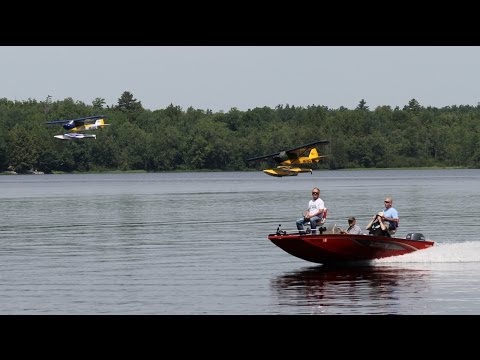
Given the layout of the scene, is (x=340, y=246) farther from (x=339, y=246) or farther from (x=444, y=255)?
(x=444, y=255)

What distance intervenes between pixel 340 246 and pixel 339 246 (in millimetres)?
25

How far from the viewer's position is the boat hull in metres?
28.6

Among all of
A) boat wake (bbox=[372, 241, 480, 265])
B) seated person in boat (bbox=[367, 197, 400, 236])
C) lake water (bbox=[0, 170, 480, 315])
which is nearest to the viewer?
lake water (bbox=[0, 170, 480, 315])

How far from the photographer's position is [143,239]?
44375 millimetres

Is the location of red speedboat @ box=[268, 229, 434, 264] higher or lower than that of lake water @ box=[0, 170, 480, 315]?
higher

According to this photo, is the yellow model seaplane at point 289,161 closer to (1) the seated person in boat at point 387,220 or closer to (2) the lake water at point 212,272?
(2) the lake water at point 212,272

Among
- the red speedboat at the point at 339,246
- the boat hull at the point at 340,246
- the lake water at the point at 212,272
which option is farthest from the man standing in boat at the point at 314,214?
the lake water at the point at 212,272

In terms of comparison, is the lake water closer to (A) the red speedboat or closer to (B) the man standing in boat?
(A) the red speedboat

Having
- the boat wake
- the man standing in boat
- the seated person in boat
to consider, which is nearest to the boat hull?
the boat wake
